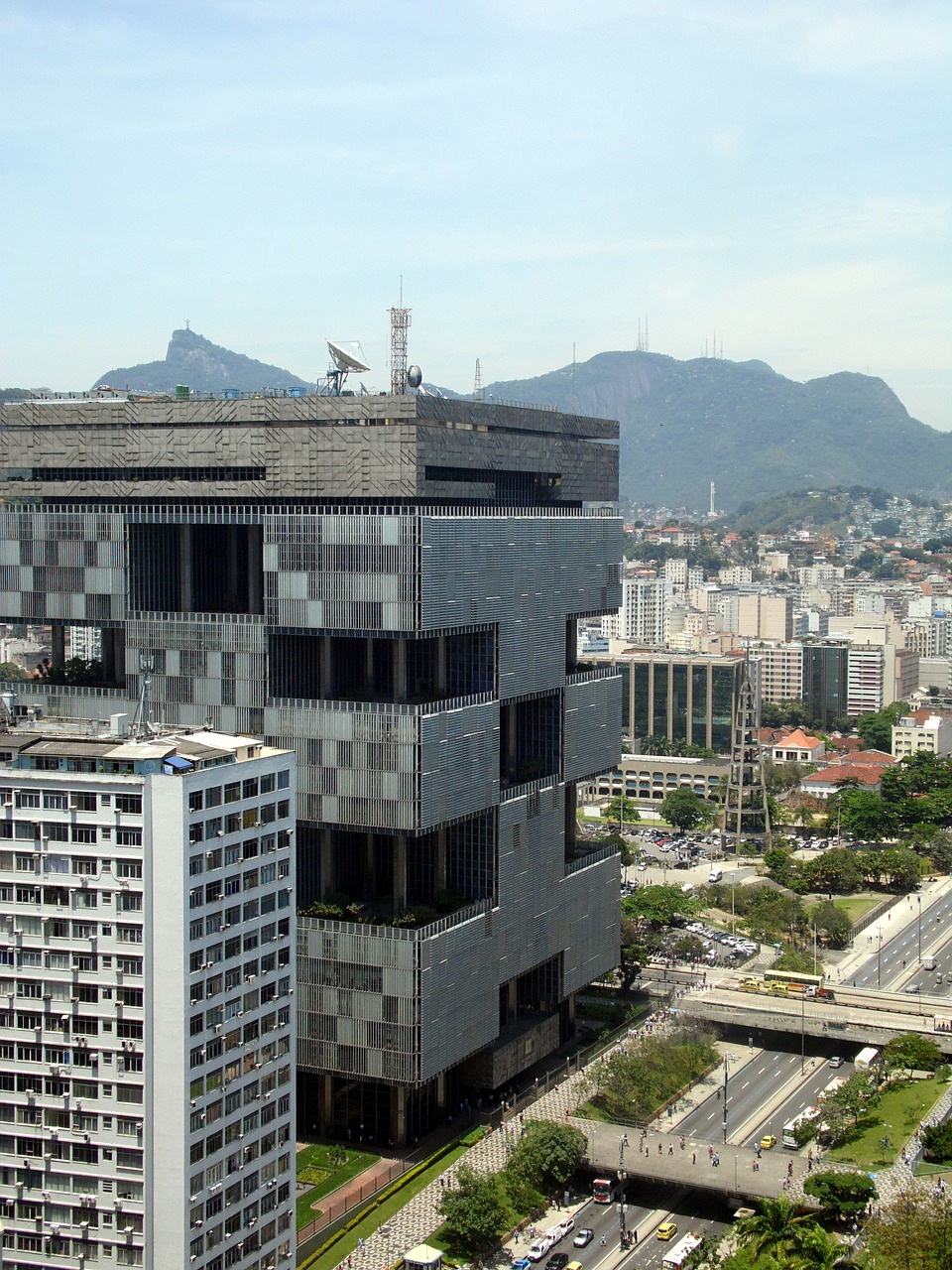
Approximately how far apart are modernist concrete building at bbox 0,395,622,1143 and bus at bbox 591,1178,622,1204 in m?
10.8

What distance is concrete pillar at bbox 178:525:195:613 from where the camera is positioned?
351 ft

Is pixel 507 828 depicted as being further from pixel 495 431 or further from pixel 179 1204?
pixel 179 1204

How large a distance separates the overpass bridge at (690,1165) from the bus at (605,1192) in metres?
0.66

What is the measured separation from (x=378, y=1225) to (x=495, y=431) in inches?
1944

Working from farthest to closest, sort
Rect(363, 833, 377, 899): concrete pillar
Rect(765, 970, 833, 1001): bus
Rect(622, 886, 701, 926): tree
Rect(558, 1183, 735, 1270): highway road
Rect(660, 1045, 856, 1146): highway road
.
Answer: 1. Rect(622, 886, 701, 926): tree
2. Rect(765, 970, 833, 1001): bus
3. Rect(660, 1045, 856, 1146): highway road
4. Rect(363, 833, 377, 899): concrete pillar
5. Rect(558, 1183, 735, 1270): highway road

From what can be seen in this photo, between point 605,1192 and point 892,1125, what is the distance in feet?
62.9

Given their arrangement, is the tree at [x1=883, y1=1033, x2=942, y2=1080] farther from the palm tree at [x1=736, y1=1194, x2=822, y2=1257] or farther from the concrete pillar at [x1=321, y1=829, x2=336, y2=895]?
the concrete pillar at [x1=321, y1=829, x2=336, y2=895]

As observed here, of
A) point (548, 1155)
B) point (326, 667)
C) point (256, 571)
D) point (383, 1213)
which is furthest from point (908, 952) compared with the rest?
point (256, 571)

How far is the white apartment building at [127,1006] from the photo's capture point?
2805 inches

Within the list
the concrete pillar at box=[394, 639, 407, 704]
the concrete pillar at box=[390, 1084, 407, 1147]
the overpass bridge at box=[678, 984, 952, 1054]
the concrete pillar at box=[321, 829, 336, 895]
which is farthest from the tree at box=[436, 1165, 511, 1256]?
the overpass bridge at box=[678, 984, 952, 1054]

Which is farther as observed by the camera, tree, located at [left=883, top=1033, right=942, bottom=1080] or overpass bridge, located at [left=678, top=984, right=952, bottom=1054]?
overpass bridge, located at [left=678, top=984, right=952, bottom=1054]

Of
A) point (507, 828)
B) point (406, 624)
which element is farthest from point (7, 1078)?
point (507, 828)

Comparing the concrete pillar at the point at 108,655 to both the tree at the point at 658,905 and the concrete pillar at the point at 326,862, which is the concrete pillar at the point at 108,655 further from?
the tree at the point at 658,905

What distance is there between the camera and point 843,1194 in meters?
92.5
